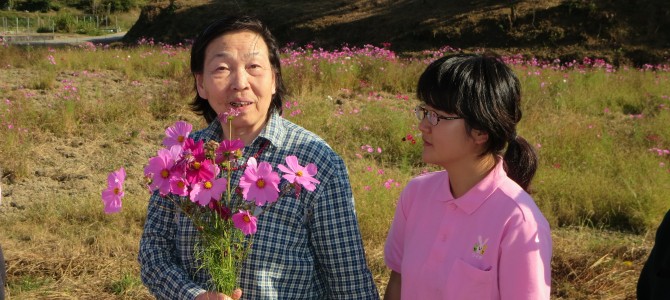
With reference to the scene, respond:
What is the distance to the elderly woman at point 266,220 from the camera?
1684 mm

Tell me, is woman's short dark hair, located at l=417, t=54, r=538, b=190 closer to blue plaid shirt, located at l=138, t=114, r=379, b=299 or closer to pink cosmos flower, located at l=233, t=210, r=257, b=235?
blue plaid shirt, located at l=138, t=114, r=379, b=299

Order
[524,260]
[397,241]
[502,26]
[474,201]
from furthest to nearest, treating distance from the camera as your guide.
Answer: [502,26] < [397,241] < [474,201] < [524,260]

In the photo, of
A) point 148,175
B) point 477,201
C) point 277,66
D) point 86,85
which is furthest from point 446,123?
point 86,85

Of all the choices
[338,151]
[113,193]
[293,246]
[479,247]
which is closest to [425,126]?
[479,247]

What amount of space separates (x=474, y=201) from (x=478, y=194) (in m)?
0.02

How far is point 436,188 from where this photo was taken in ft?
5.64

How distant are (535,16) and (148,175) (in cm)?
1387

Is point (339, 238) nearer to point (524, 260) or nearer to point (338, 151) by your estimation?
point (524, 260)

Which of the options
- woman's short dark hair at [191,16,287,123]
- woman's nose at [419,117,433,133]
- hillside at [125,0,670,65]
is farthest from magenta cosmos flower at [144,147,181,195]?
hillside at [125,0,670,65]

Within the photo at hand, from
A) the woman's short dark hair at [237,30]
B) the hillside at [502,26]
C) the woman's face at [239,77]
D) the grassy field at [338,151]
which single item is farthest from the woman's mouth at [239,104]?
the hillside at [502,26]

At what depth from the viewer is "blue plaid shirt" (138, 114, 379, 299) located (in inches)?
66.2

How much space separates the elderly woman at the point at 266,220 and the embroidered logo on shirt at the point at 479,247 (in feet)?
0.98

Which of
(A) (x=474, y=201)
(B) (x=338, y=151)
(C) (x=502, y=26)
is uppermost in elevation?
(A) (x=474, y=201)

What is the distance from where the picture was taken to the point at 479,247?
154 centimetres
